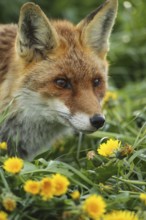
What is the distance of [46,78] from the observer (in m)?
5.62

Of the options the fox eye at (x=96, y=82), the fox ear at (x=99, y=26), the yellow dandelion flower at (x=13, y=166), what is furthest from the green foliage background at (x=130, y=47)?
the yellow dandelion flower at (x=13, y=166)

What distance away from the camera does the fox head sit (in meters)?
5.45

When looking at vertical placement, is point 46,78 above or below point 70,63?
below

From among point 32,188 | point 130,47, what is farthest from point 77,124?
point 130,47

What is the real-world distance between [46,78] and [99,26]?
0.96m

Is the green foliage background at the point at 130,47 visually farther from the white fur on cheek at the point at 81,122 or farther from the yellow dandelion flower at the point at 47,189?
the yellow dandelion flower at the point at 47,189

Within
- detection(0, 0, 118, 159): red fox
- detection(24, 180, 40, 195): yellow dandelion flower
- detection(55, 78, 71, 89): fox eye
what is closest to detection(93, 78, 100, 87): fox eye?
detection(0, 0, 118, 159): red fox

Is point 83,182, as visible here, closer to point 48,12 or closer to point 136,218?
point 136,218

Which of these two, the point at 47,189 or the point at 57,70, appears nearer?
the point at 47,189

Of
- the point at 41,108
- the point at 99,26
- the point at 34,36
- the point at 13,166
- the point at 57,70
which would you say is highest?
the point at 99,26

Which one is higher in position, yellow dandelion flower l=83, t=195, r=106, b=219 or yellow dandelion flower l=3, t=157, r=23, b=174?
yellow dandelion flower l=3, t=157, r=23, b=174

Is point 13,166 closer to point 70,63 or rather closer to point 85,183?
point 85,183

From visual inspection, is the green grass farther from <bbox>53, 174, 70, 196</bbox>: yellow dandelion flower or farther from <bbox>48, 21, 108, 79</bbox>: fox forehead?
<bbox>48, 21, 108, 79</bbox>: fox forehead

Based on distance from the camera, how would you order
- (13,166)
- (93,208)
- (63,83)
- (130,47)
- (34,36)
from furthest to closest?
(130,47) < (34,36) < (63,83) < (13,166) < (93,208)
